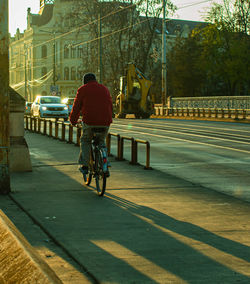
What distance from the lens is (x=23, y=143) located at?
36.2ft

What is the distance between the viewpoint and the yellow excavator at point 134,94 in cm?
3978

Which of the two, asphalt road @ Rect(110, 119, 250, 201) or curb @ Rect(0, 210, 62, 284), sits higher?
curb @ Rect(0, 210, 62, 284)

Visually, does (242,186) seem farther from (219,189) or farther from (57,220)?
(57,220)

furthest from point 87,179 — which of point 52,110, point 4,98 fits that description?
point 52,110

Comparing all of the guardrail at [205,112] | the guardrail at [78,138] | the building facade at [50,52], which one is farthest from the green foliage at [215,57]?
the guardrail at [78,138]

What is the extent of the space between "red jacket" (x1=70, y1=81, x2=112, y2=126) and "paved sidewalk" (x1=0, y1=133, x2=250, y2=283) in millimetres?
1062

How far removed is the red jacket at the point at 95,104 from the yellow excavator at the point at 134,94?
101ft

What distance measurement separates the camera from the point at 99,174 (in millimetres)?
8469

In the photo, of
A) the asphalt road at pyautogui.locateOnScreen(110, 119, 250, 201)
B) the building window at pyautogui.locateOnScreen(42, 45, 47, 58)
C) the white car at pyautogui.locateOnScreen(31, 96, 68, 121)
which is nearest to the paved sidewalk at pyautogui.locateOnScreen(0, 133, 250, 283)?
the asphalt road at pyautogui.locateOnScreen(110, 119, 250, 201)

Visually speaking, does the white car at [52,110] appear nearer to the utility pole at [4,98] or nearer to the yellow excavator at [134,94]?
the yellow excavator at [134,94]

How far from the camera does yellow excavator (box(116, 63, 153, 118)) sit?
131ft

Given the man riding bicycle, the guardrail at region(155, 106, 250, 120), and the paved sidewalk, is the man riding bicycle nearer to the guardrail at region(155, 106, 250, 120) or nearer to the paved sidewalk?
the paved sidewalk

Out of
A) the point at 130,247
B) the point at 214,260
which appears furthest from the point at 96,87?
the point at 214,260

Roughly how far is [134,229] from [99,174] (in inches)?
93.7
